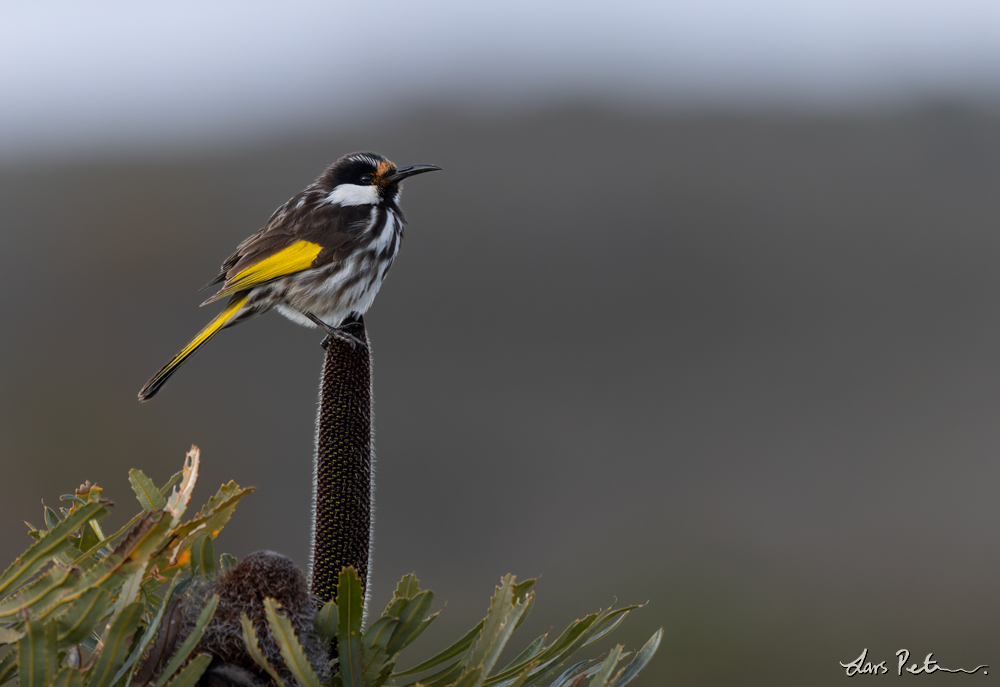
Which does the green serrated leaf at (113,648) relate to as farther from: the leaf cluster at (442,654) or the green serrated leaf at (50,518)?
the green serrated leaf at (50,518)

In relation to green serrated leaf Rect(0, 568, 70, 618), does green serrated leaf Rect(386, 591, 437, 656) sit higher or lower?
higher

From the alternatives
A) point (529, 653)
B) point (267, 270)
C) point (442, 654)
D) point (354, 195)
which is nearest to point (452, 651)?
point (442, 654)

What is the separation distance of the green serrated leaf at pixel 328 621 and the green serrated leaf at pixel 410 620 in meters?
0.08

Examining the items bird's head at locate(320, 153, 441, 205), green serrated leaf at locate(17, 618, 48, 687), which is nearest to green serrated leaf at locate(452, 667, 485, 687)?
green serrated leaf at locate(17, 618, 48, 687)

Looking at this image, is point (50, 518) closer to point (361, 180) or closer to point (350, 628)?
point (350, 628)

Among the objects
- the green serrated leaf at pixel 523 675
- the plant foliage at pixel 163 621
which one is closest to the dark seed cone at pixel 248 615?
the plant foliage at pixel 163 621

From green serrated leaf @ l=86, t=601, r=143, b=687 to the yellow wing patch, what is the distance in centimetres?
245

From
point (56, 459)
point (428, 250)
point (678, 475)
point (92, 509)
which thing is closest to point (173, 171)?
point (428, 250)

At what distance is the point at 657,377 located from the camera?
19453mm

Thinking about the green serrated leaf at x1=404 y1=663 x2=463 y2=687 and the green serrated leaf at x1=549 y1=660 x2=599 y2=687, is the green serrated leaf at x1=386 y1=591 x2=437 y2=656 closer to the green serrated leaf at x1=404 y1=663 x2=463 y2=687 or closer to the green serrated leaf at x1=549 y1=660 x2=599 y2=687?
the green serrated leaf at x1=404 y1=663 x2=463 y2=687

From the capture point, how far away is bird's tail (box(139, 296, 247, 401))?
104 inches

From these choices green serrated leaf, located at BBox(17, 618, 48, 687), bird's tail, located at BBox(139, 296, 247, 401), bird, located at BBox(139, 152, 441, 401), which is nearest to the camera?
green serrated leaf, located at BBox(17, 618, 48, 687)

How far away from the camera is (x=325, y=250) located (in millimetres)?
3699

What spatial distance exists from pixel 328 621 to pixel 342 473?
11.6 inches
